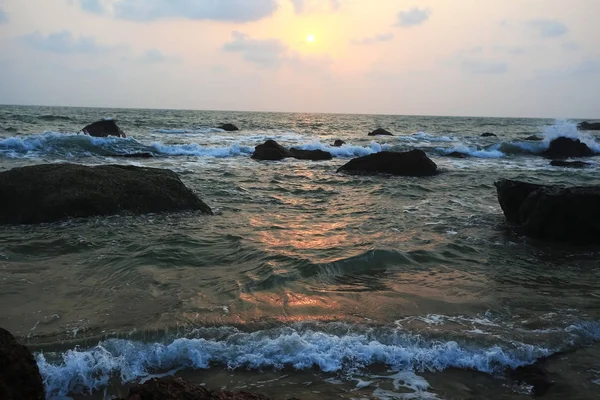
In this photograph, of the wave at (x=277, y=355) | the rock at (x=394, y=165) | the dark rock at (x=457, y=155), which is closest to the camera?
the wave at (x=277, y=355)

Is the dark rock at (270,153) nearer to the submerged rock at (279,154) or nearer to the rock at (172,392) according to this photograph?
the submerged rock at (279,154)

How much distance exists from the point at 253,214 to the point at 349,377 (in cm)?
604

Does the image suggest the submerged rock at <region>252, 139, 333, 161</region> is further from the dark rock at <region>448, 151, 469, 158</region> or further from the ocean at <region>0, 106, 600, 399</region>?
the ocean at <region>0, 106, 600, 399</region>

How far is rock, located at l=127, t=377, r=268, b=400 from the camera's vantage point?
97.7 inches

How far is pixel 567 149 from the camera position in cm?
2588

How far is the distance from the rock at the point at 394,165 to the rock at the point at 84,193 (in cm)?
883

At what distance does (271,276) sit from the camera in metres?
5.57

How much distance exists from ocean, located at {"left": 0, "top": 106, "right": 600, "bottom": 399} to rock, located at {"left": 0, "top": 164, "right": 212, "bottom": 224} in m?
0.37

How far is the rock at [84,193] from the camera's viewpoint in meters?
7.89

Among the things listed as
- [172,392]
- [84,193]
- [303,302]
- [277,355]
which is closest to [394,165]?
[84,193]

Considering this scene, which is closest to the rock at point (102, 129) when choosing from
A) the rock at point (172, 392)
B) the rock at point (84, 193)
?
the rock at point (84, 193)

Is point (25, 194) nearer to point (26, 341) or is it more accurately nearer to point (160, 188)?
point (160, 188)

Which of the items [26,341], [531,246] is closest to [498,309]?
[531,246]

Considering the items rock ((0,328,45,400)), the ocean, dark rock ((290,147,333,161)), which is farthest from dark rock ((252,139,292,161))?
rock ((0,328,45,400))
